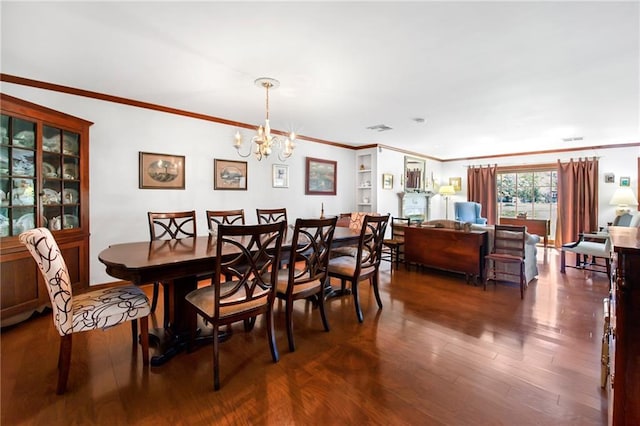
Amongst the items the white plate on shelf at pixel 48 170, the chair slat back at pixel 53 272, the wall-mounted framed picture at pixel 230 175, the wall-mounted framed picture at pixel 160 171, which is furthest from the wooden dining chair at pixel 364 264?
the white plate on shelf at pixel 48 170

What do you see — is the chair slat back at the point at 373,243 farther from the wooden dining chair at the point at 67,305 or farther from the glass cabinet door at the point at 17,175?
the glass cabinet door at the point at 17,175

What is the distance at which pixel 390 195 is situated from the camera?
23.1ft

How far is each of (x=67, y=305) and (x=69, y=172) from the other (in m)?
2.21

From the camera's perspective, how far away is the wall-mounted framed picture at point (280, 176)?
5391 mm

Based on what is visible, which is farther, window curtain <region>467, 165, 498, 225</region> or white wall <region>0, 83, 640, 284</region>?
window curtain <region>467, 165, 498, 225</region>

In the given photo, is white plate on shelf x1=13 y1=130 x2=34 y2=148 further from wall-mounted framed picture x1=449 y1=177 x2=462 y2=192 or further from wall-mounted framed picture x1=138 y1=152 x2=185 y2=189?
wall-mounted framed picture x1=449 y1=177 x2=462 y2=192

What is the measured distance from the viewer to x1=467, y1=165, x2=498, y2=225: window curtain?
8086mm

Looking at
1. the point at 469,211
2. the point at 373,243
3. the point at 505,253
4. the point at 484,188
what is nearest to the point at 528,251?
the point at 505,253

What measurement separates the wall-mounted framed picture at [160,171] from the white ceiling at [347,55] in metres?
0.72

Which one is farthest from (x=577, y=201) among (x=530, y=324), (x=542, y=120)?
(x=530, y=324)

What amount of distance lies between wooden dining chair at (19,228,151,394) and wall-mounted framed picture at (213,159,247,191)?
279 cm

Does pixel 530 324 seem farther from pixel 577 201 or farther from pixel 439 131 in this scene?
pixel 577 201

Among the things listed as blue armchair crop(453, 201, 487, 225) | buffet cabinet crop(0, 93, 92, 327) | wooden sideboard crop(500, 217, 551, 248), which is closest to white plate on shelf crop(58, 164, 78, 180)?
buffet cabinet crop(0, 93, 92, 327)

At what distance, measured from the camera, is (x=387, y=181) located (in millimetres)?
6875
